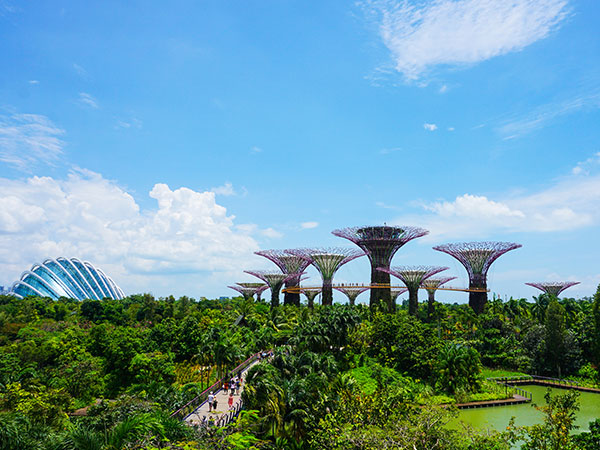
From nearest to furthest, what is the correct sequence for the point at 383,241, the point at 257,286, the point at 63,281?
1. the point at 383,241
2. the point at 257,286
3. the point at 63,281

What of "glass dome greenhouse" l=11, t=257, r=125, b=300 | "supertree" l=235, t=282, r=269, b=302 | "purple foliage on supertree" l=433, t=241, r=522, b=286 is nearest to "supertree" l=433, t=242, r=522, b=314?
"purple foliage on supertree" l=433, t=241, r=522, b=286

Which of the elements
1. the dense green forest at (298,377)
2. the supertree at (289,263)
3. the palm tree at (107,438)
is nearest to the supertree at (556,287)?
the dense green forest at (298,377)

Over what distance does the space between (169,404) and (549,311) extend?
3802 cm

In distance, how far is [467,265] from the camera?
63969 millimetres

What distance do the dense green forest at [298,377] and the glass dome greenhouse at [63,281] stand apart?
35.9m

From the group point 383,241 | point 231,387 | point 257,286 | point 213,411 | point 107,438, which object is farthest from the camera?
point 257,286

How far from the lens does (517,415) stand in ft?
103

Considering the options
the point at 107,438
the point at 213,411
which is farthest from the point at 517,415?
the point at 107,438

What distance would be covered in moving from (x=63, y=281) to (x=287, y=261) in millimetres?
67754

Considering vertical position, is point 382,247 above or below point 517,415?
above

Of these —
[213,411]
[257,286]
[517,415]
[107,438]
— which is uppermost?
[257,286]

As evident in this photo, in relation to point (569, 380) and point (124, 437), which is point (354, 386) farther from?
point (569, 380)

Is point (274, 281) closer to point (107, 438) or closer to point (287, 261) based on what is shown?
point (287, 261)

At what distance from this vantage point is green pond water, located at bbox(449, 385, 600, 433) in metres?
28.5
